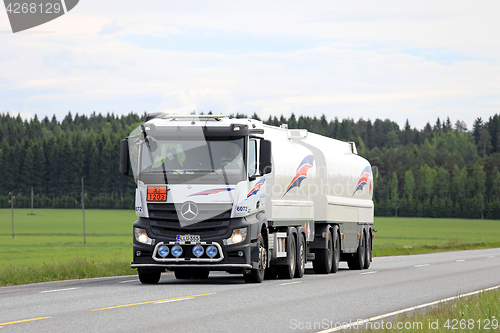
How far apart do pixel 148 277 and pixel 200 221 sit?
197 centimetres

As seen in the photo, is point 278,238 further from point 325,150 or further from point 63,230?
point 63,230

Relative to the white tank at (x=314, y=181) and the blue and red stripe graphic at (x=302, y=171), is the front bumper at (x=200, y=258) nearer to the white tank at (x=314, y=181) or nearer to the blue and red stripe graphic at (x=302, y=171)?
the white tank at (x=314, y=181)

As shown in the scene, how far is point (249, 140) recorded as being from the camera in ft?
60.9

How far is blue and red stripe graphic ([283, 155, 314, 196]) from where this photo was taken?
21984mm

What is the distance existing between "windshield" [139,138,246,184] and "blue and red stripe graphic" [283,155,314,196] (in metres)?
3.51

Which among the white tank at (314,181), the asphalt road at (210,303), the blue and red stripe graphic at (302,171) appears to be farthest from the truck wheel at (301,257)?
the blue and red stripe graphic at (302,171)

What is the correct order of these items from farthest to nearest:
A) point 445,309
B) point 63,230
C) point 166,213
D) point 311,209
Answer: point 63,230 < point 311,209 < point 166,213 < point 445,309

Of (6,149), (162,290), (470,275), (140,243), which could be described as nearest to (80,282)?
(140,243)

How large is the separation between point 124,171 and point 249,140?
2.85m

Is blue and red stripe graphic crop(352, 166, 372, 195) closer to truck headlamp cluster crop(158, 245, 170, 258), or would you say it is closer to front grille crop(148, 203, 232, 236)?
front grille crop(148, 203, 232, 236)

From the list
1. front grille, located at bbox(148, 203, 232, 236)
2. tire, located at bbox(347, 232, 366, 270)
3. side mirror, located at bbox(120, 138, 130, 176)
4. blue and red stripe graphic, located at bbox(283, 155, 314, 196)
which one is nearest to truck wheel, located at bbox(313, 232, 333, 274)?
blue and red stripe graphic, located at bbox(283, 155, 314, 196)

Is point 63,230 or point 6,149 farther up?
point 6,149

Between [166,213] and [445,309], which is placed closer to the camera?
[445,309]

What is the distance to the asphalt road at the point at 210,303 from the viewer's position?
36.4 ft
